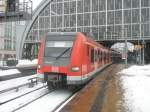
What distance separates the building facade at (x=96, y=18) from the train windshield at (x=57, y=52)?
54.2 m

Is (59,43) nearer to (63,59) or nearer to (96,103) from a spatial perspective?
(63,59)

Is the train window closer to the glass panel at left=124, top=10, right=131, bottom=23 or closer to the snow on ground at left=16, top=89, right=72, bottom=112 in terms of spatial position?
the snow on ground at left=16, top=89, right=72, bottom=112

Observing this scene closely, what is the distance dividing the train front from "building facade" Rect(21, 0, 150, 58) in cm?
5405

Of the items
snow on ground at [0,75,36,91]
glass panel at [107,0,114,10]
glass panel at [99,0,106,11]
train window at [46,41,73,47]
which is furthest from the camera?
glass panel at [99,0,106,11]

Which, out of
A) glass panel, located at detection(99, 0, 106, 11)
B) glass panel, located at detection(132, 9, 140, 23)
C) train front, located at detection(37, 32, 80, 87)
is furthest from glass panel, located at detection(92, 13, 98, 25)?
train front, located at detection(37, 32, 80, 87)

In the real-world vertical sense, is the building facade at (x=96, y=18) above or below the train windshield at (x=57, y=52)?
above

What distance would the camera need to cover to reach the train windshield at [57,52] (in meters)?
15.4

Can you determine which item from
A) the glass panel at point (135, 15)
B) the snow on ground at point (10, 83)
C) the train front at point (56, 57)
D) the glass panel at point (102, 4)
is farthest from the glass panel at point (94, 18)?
the train front at point (56, 57)

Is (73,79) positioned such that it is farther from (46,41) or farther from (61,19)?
(61,19)

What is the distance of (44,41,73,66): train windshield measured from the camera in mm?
15406

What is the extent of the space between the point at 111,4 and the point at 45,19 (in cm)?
1722

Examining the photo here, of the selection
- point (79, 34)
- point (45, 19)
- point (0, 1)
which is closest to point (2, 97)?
point (79, 34)

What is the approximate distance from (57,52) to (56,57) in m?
0.28

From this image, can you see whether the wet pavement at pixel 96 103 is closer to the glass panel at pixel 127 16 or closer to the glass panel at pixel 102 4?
the glass panel at pixel 127 16
